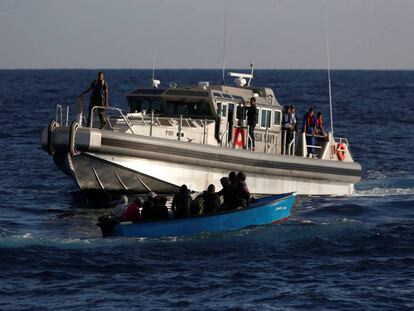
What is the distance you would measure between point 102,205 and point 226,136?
381 centimetres

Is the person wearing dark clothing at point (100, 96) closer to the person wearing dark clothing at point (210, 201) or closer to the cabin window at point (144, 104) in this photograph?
the cabin window at point (144, 104)

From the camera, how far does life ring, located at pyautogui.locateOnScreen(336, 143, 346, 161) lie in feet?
96.7

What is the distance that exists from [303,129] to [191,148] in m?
4.54

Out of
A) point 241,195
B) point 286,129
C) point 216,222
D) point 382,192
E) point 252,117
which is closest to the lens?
point 216,222

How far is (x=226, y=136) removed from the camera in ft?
90.9

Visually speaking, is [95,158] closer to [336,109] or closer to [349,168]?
[349,168]

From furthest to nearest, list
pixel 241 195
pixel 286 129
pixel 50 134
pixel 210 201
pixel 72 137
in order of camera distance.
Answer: pixel 286 129 < pixel 50 134 < pixel 72 137 < pixel 241 195 < pixel 210 201

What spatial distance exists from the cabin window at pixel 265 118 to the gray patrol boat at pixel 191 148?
0.03 meters

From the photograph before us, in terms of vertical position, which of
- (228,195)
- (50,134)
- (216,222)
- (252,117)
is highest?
(252,117)

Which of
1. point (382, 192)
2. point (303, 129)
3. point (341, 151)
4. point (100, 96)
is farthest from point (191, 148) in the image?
point (382, 192)

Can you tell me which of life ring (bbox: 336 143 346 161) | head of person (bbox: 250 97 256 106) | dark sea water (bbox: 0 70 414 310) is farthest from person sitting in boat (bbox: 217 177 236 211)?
life ring (bbox: 336 143 346 161)

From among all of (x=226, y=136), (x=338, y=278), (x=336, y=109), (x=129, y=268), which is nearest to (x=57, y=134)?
(x=226, y=136)

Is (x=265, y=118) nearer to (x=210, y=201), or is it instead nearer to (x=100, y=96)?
(x=100, y=96)

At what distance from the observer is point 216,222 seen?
72.0 ft
